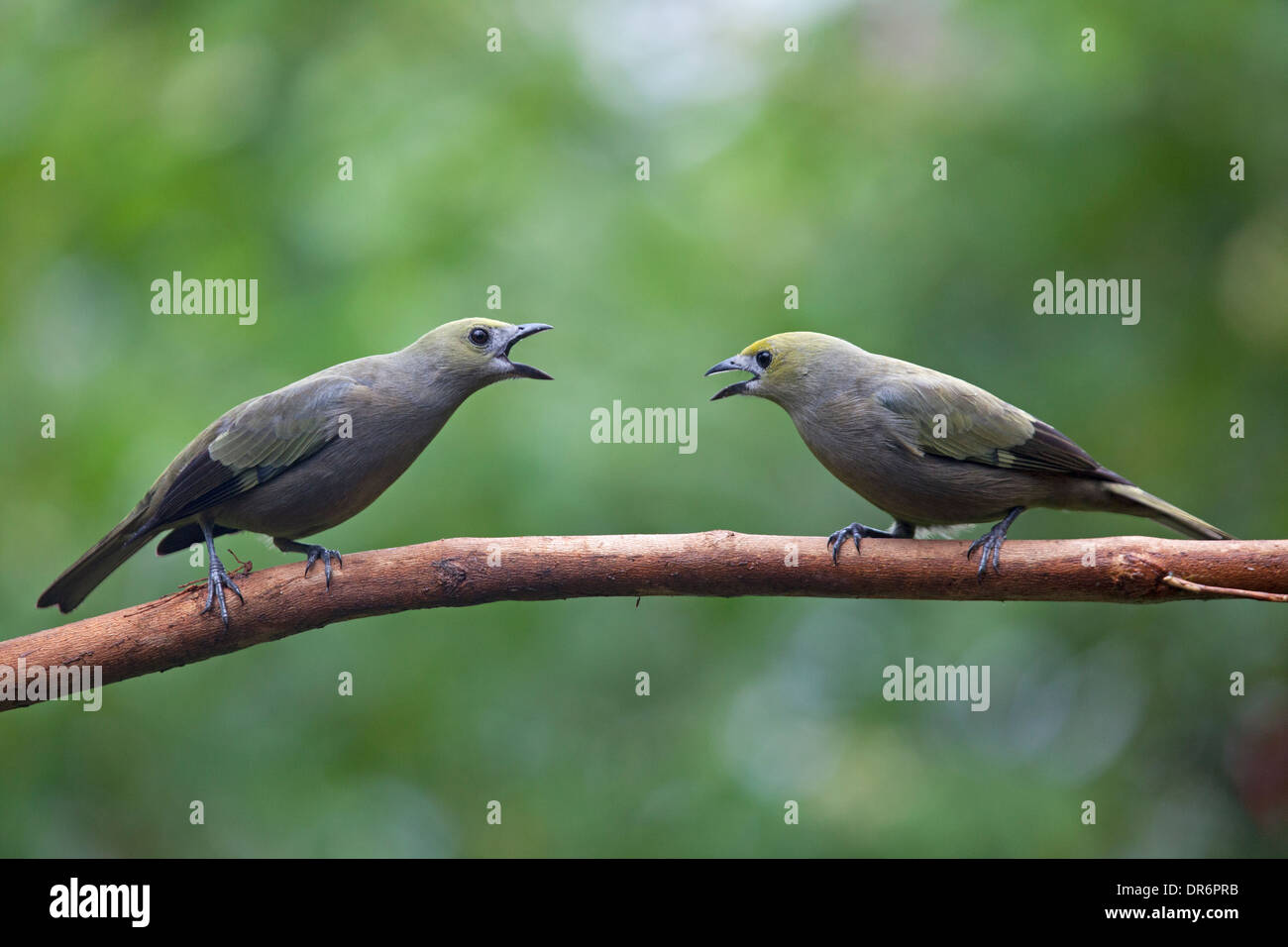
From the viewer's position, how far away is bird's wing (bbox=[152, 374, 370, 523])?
439cm

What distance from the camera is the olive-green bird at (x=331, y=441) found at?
435 centimetres

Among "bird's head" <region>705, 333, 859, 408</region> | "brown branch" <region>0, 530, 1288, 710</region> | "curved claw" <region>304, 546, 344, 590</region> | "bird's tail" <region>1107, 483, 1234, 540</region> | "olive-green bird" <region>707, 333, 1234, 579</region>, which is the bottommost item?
"brown branch" <region>0, 530, 1288, 710</region>

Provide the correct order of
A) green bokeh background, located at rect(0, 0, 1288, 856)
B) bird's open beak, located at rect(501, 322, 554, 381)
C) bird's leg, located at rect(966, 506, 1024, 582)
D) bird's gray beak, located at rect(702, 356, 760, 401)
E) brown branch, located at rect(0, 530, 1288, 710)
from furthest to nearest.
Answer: green bokeh background, located at rect(0, 0, 1288, 856) < bird's gray beak, located at rect(702, 356, 760, 401) < bird's open beak, located at rect(501, 322, 554, 381) < bird's leg, located at rect(966, 506, 1024, 582) < brown branch, located at rect(0, 530, 1288, 710)

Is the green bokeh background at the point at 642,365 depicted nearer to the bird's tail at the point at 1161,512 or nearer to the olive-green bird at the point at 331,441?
the olive-green bird at the point at 331,441

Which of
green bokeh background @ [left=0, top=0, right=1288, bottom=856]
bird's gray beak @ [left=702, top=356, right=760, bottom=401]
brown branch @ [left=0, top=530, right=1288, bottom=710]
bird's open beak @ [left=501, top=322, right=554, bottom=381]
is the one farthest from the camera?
green bokeh background @ [left=0, top=0, right=1288, bottom=856]

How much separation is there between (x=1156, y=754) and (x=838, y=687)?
2.14 m

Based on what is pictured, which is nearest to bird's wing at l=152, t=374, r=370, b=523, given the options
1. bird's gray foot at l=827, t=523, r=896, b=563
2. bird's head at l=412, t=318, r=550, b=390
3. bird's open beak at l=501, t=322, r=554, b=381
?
bird's head at l=412, t=318, r=550, b=390

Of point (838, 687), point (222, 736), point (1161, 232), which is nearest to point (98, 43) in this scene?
point (222, 736)

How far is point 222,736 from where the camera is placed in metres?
6.47

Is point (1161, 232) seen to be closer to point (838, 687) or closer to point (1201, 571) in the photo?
point (838, 687)

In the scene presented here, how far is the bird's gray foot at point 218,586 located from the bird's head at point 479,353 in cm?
107

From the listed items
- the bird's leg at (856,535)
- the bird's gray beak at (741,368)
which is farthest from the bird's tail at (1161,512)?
the bird's gray beak at (741,368)

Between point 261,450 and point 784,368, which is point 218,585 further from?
point 784,368

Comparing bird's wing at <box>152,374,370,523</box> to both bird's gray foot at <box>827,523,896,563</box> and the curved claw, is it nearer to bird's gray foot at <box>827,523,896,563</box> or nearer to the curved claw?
the curved claw
